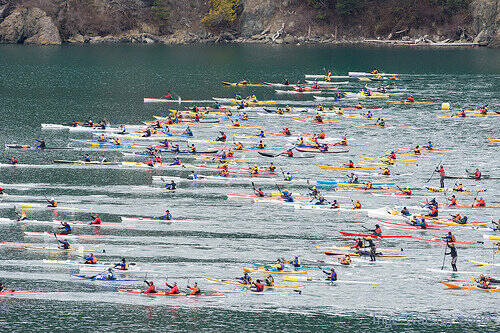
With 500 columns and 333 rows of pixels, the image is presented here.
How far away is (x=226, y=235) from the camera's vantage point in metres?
72.2

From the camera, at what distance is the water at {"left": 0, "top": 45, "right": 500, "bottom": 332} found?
2306 inches

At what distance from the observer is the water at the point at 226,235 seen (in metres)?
58.6

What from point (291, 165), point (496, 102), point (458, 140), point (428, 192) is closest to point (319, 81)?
point (496, 102)

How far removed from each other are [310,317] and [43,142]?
173 feet

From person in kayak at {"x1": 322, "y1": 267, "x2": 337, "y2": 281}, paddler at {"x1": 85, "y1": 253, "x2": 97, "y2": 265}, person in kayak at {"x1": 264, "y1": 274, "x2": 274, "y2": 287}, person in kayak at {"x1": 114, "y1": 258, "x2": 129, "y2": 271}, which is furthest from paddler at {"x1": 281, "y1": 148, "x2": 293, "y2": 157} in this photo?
paddler at {"x1": 85, "y1": 253, "x2": 97, "y2": 265}

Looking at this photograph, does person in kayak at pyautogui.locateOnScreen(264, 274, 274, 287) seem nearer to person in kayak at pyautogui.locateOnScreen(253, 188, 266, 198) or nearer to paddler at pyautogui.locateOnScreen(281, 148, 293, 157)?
person in kayak at pyautogui.locateOnScreen(253, 188, 266, 198)

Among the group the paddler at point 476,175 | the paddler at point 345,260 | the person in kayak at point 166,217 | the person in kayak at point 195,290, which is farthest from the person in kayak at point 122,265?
the paddler at point 476,175

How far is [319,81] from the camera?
15650 centimetres

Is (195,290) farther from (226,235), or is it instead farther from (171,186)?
(171,186)

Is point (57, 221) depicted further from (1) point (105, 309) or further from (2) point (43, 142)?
(2) point (43, 142)

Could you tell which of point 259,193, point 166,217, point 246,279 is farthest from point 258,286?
point 259,193

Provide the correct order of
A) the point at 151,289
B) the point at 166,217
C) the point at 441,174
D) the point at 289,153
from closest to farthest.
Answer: the point at 151,289 → the point at 166,217 → the point at 441,174 → the point at 289,153

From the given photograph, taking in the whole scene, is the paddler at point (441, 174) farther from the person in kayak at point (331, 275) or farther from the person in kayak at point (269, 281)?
the person in kayak at point (269, 281)

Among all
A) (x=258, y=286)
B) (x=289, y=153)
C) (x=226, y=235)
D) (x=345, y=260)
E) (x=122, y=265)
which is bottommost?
(x=258, y=286)
